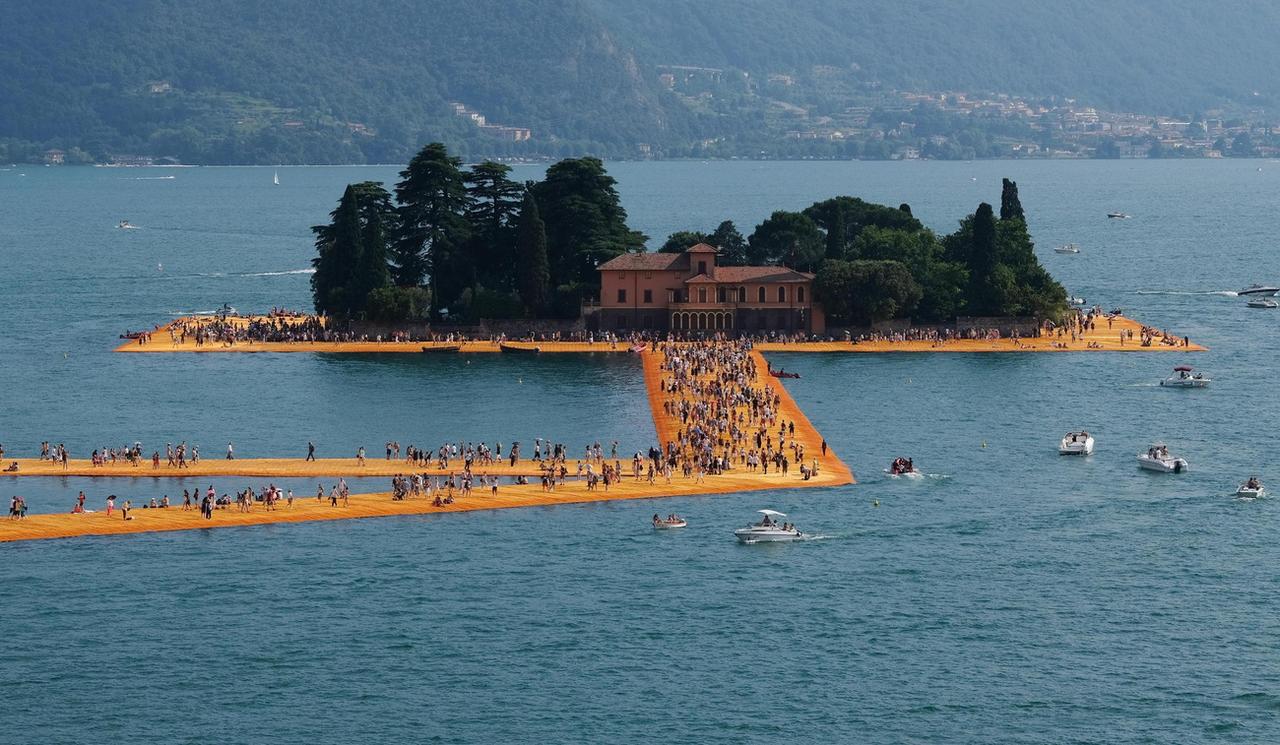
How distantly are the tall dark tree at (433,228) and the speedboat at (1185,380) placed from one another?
52666 millimetres

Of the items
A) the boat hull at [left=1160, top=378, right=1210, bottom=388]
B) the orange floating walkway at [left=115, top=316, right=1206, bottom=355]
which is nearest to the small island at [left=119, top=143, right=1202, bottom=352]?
the orange floating walkway at [left=115, top=316, right=1206, bottom=355]

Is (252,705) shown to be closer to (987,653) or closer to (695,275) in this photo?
(987,653)

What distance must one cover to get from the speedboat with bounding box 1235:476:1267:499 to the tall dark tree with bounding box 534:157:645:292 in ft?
216

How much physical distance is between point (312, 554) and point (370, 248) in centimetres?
6821

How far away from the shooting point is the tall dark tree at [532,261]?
490ft

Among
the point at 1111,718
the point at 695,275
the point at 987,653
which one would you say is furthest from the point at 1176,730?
the point at 695,275

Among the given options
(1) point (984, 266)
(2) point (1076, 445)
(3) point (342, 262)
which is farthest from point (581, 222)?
(2) point (1076, 445)

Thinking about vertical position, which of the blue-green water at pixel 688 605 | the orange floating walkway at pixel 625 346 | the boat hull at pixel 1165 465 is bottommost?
the blue-green water at pixel 688 605

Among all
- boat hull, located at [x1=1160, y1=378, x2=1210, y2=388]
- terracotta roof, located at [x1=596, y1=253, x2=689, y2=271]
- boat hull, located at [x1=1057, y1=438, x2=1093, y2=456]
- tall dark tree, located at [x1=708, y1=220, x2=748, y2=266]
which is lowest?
boat hull, located at [x1=1057, y1=438, x2=1093, y2=456]

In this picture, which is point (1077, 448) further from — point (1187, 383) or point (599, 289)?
point (599, 289)

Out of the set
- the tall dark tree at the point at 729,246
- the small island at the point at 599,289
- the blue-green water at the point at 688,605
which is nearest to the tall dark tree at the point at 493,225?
the small island at the point at 599,289

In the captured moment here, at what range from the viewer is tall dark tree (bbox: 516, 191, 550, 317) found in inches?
5876

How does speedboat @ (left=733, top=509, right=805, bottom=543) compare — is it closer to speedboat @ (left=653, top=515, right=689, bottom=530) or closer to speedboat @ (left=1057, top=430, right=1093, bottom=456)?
speedboat @ (left=653, top=515, right=689, bottom=530)

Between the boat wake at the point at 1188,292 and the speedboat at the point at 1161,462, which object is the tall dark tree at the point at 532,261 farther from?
the boat wake at the point at 1188,292
